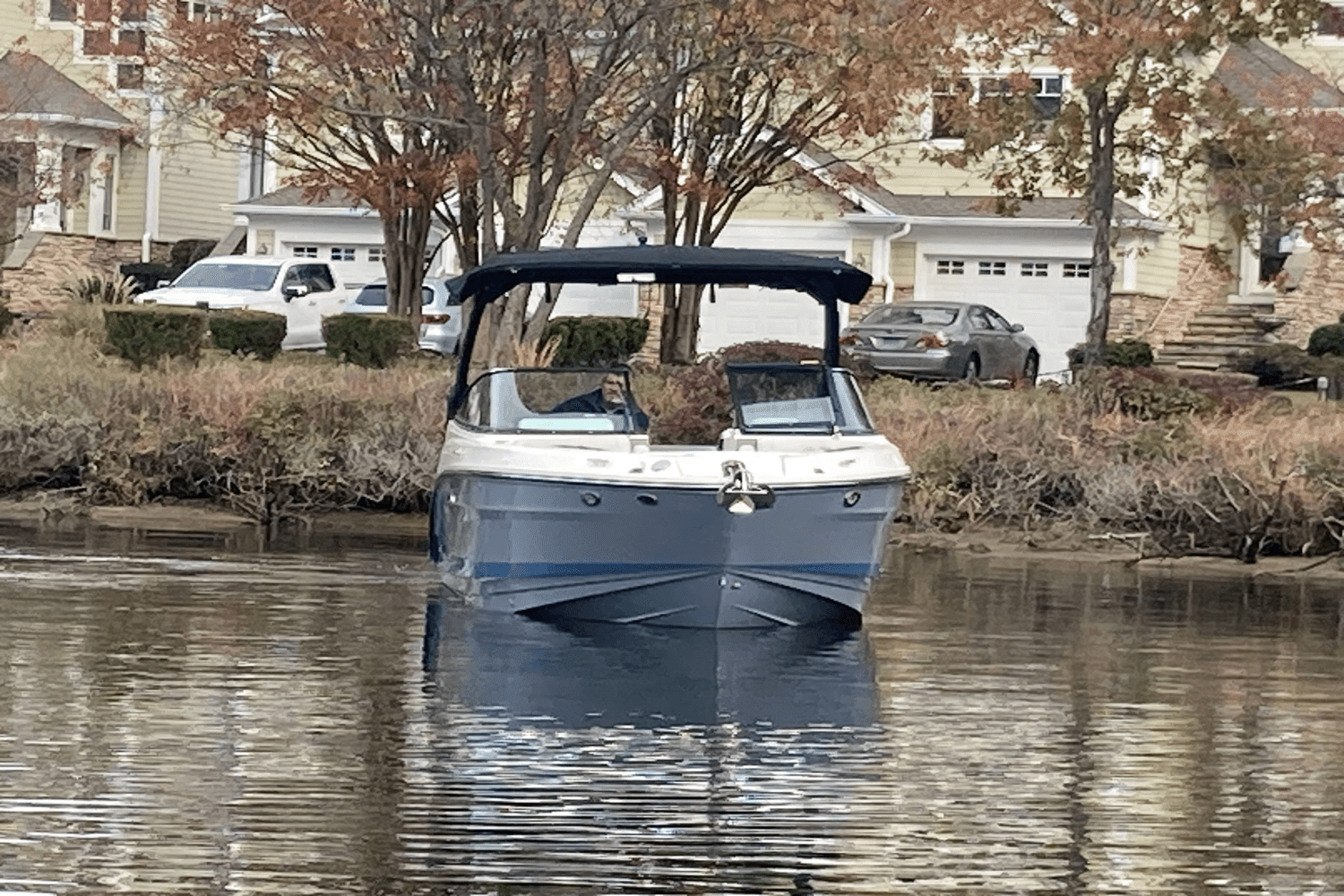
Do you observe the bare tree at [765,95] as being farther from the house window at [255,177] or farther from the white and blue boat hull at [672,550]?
the white and blue boat hull at [672,550]

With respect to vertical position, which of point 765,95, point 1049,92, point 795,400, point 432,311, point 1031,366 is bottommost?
point 795,400

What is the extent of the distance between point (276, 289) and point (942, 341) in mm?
10714

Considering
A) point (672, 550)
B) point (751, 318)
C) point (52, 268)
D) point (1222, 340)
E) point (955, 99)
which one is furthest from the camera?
point (52, 268)

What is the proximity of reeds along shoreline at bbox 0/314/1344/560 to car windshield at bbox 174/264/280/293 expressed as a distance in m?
17.3

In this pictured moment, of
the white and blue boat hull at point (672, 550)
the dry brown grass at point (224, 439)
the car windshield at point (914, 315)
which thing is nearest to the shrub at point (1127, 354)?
the car windshield at point (914, 315)

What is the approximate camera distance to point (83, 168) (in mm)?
54562

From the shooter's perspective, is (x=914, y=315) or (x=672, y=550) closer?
(x=672, y=550)

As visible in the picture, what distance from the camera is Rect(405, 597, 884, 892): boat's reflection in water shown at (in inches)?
416

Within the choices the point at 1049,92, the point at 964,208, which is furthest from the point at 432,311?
the point at 1049,92

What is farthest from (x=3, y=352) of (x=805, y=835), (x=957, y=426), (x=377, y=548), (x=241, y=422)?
(x=805, y=835)

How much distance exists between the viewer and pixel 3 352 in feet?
103

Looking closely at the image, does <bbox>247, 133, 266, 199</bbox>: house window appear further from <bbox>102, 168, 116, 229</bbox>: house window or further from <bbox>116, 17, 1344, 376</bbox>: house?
<bbox>116, 17, 1344, 376</bbox>: house

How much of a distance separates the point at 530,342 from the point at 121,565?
9.27 metres

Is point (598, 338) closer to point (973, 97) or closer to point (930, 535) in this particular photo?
point (973, 97)
